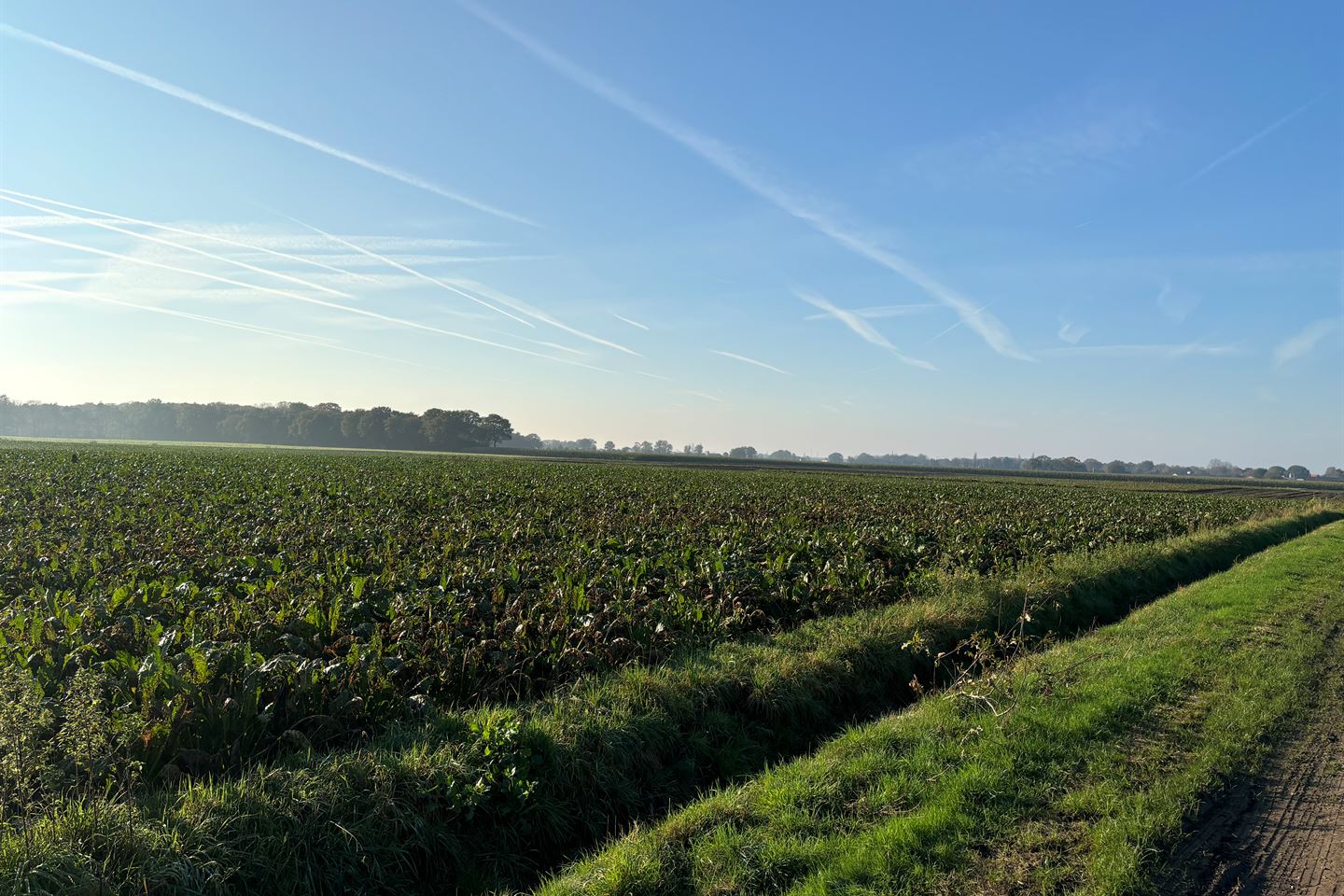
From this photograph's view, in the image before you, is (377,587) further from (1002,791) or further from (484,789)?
(1002,791)

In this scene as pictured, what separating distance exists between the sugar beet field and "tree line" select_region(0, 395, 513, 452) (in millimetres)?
146167

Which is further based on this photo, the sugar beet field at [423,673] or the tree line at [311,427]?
the tree line at [311,427]

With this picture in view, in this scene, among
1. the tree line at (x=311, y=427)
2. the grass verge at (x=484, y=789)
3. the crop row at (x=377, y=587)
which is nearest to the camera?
the grass verge at (x=484, y=789)

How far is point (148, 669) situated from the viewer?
587 cm

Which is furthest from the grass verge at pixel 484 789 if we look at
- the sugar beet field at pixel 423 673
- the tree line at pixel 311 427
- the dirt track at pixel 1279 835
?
the tree line at pixel 311 427

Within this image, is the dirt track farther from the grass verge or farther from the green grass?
the grass verge

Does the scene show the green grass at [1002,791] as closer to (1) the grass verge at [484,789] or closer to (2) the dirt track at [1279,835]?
(2) the dirt track at [1279,835]

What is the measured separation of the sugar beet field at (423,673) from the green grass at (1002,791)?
963 mm

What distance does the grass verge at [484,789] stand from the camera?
13.8 ft

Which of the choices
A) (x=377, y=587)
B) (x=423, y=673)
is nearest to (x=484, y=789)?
(x=423, y=673)

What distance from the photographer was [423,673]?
7316 millimetres

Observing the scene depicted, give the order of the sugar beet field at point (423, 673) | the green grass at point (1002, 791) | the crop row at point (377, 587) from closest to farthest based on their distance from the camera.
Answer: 1. the green grass at point (1002, 791)
2. the sugar beet field at point (423, 673)
3. the crop row at point (377, 587)

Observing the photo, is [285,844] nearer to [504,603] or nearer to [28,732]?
[28,732]

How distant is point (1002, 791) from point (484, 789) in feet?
14.3
